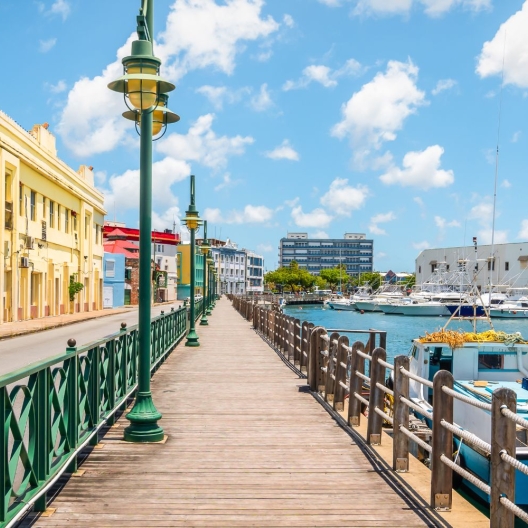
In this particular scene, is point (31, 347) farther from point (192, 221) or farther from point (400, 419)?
point (400, 419)

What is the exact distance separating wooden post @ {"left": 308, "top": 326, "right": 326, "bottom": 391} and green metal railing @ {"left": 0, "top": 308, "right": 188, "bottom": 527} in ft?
13.4

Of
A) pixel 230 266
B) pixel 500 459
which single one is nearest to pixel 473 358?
pixel 500 459

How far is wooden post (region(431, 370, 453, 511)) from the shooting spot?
5598 millimetres

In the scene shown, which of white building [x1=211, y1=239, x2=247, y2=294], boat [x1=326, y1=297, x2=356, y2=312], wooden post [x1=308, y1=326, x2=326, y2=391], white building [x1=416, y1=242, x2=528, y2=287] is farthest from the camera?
white building [x1=211, y1=239, x2=247, y2=294]

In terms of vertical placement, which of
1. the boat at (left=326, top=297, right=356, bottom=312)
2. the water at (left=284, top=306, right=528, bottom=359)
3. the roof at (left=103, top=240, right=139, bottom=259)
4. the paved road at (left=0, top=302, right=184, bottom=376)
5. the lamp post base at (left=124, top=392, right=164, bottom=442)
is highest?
the roof at (left=103, top=240, right=139, bottom=259)

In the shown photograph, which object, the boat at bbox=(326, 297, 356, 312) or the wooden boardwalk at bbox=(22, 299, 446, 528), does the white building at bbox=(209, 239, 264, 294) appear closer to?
the boat at bbox=(326, 297, 356, 312)

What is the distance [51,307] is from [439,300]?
62458mm

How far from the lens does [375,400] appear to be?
793 cm

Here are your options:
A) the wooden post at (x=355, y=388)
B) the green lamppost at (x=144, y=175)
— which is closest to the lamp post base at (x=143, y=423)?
the green lamppost at (x=144, y=175)

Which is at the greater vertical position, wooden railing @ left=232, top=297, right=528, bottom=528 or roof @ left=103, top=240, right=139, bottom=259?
roof @ left=103, top=240, right=139, bottom=259

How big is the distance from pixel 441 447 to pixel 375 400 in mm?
2286

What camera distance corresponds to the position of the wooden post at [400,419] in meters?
6.77

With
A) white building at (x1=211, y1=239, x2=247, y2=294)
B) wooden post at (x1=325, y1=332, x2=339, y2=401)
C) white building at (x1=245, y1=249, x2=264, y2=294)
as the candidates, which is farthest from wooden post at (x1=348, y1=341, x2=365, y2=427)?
white building at (x1=245, y1=249, x2=264, y2=294)

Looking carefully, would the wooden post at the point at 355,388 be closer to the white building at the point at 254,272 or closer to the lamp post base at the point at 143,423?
the lamp post base at the point at 143,423
